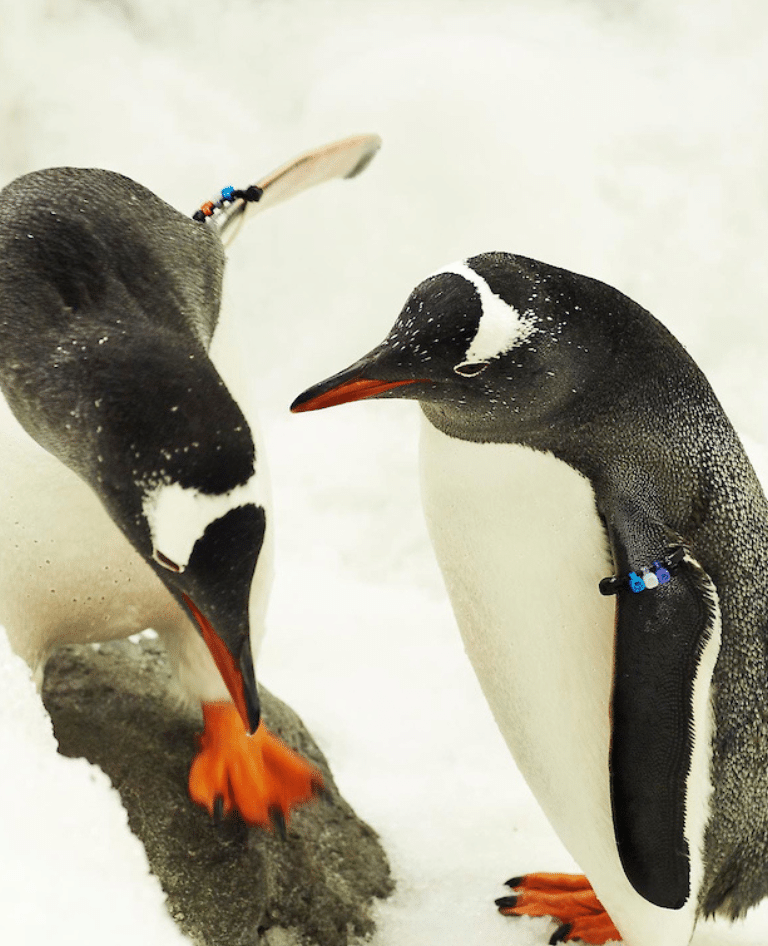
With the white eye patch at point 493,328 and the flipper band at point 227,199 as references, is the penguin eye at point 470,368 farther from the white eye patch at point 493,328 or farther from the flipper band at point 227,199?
the flipper band at point 227,199

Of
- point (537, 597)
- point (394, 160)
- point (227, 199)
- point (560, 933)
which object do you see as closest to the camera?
point (537, 597)

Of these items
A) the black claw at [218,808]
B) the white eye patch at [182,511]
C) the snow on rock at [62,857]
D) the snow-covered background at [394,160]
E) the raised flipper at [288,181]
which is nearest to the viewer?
the snow on rock at [62,857]

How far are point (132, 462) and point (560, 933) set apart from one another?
27.9 inches

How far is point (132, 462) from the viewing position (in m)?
0.91

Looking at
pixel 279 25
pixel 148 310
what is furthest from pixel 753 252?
pixel 148 310

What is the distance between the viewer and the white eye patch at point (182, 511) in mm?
895

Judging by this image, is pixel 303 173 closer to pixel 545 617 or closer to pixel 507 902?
pixel 545 617

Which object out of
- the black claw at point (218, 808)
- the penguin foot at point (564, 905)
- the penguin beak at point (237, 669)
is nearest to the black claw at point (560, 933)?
the penguin foot at point (564, 905)

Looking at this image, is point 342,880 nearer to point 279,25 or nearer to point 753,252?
point 753,252

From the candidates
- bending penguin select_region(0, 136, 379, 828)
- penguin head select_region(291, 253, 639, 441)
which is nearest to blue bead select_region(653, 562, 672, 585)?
penguin head select_region(291, 253, 639, 441)

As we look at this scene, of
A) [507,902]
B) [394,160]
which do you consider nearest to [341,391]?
[507,902]

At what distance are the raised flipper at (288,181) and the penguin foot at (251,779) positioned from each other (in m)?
0.54

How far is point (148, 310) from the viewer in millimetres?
1016

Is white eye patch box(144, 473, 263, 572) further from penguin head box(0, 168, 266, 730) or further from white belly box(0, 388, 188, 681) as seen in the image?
white belly box(0, 388, 188, 681)
